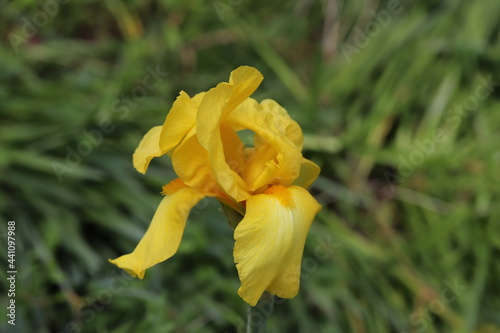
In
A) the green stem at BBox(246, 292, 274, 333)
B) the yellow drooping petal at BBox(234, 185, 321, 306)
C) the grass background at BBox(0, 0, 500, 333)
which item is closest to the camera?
the yellow drooping petal at BBox(234, 185, 321, 306)

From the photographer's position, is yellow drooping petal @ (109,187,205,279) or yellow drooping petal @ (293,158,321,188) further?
yellow drooping petal @ (293,158,321,188)

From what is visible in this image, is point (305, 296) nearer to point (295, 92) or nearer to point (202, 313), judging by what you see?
point (202, 313)

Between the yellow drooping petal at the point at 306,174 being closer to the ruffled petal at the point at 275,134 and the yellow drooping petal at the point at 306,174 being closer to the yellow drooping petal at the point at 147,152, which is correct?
the ruffled petal at the point at 275,134

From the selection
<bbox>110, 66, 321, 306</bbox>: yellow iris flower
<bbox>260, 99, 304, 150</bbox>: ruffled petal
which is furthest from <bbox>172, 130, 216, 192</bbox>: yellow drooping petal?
<bbox>260, 99, 304, 150</bbox>: ruffled petal

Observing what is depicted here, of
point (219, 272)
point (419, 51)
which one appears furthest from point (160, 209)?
point (419, 51)

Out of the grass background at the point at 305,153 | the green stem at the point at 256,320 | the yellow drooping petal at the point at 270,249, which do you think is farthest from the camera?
the grass background at the point at 305,153

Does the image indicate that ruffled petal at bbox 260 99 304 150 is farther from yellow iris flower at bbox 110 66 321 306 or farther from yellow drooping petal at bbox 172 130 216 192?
yellow drooping petal at bbox 172 130 216 192

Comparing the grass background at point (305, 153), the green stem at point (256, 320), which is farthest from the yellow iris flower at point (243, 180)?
the grass background at point (305, 153)

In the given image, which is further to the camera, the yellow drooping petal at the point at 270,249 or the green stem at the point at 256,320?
the green stem at the point at 256,320
